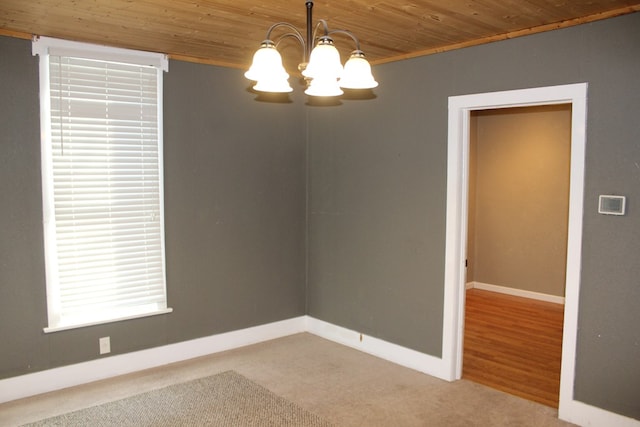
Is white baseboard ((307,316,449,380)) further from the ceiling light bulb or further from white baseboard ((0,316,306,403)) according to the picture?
the ceiling light bulb

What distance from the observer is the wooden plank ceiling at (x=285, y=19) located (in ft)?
8.71

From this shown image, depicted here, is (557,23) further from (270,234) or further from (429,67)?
(270,234)

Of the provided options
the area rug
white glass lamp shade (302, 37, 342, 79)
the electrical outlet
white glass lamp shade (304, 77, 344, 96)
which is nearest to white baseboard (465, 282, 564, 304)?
the area rug

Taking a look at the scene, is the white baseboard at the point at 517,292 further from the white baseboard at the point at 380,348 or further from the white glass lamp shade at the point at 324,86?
the white glass lamp shade at the point at 324,86

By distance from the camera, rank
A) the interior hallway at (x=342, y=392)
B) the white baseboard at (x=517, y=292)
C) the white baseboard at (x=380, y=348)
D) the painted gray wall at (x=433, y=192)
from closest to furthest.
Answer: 1. the painted gray wall at (x=433, y=192)
2. the interior hallway at (x=342, y=392)
3. the white baseboard at (x=380, y=348)
4. the white baseboard at (x=517, y=292)

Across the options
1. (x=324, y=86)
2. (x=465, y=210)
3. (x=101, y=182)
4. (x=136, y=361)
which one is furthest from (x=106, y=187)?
(x=465, y=210)

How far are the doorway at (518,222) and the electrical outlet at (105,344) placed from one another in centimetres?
326

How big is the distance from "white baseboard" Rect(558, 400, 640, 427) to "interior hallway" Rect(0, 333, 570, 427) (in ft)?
0.27

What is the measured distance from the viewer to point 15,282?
3.37 metres

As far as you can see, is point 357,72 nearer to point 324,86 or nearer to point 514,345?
point 324,86

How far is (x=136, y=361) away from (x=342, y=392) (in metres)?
1.66

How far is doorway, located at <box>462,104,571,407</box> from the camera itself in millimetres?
5523

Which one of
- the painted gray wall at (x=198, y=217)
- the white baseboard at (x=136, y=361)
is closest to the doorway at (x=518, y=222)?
the white baseboard at (x=136, y=361)

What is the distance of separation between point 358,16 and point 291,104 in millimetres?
1906
